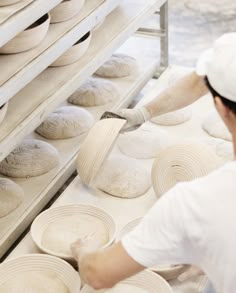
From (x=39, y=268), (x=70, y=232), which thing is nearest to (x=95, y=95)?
(x=70, y=232)

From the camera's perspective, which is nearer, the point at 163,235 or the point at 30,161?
the point at 163,235

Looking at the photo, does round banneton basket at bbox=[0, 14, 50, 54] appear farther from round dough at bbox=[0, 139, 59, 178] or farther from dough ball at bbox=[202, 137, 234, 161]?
dough ball at bbox=[202, 137, 234, 161]

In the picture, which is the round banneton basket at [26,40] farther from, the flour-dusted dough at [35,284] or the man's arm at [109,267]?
the man's arm at [109,267]

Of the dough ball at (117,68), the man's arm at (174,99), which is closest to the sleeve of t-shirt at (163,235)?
the man's arm at (174,99)

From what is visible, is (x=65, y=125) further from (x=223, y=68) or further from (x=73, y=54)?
(x=223, y=68)

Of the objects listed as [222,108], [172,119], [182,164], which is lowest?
[172,119]

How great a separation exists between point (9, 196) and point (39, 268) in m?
0.43

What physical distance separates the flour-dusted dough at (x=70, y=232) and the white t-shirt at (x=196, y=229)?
792 mm

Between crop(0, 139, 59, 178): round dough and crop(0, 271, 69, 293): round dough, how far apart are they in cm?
62

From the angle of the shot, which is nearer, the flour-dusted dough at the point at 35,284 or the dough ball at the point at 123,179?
the flour-dusted dough at the point at 35,284

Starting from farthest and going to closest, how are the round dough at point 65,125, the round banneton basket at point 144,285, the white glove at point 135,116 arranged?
the round dough at point 65,125, the white glove at point 135,116, the round banneton basket at point 144,285

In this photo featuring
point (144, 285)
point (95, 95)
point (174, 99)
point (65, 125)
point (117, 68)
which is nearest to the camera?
point (144, 285)

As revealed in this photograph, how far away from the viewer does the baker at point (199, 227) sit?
1157 mm

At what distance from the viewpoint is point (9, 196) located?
2246 mm
